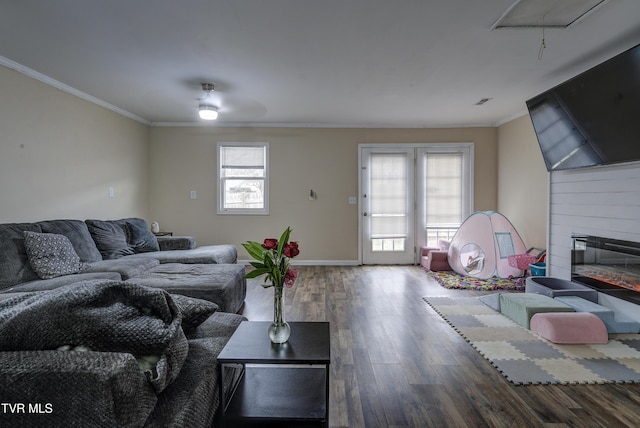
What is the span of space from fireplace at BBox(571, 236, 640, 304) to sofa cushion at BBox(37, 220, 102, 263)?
4.92m

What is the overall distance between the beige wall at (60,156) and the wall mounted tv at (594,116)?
513 cm

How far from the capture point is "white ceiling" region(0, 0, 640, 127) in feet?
7.53

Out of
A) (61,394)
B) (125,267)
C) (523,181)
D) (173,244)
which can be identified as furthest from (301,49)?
(523,181)

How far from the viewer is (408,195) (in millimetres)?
5711

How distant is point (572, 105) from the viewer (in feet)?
10.2

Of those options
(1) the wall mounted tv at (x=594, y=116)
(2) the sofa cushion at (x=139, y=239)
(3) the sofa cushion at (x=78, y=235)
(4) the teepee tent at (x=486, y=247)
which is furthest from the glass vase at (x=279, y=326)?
(4) the teepee tent at (x=486, y=247)

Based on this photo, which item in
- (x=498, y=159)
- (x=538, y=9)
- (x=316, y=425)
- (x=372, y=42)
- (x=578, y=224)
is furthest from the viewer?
(x=498, y=159)

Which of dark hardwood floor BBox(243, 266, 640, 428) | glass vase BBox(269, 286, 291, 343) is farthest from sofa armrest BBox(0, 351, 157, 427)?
dark hardwood floor BBox(243, 266, 640, 428)

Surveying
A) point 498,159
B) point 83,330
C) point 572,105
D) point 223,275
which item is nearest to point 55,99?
point 223,275

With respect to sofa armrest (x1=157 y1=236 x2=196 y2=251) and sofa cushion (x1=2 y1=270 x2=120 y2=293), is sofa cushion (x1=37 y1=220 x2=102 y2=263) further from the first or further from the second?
sofa armrest (x1=157 y1=236 x2=196 y2=251)

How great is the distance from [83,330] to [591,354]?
10.0ft

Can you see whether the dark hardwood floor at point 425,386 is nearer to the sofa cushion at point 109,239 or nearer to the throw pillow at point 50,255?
the throw pillow at point 50,255

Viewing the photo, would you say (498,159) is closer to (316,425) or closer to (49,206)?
(316,425)

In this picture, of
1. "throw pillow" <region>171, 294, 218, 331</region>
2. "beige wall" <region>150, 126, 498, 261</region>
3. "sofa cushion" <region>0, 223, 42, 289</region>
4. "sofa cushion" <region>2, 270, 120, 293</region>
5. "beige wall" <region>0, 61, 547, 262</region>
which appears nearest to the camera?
"throw pillow" <region>171, 294, 218, 331</region>
